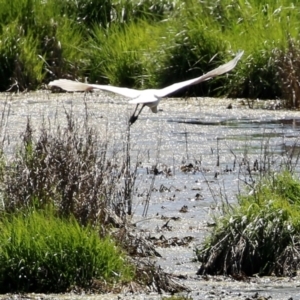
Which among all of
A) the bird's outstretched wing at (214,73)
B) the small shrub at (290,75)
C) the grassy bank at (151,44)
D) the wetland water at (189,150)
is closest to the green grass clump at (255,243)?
the wetland water at (189,150)

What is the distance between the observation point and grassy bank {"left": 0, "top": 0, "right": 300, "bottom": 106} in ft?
51.1

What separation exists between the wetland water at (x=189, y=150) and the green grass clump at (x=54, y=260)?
21 centimetres

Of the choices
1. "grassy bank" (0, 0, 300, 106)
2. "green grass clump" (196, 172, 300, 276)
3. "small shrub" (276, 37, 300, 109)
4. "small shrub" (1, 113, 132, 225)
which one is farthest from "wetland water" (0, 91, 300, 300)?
"small shrub" (1, 113, 132, 225)

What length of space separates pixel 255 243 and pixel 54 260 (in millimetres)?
1256

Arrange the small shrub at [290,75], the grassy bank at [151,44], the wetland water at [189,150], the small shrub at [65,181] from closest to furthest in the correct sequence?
1. the small shrub at [65,181]
2. the wetland water at [189,150]
3. the small shrub at [290,75]
4. the grassy bank at [151,44]

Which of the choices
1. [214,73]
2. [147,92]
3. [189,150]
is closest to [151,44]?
[189,150]

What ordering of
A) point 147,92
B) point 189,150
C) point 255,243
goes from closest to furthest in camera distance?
point 255,243 < point 147,92 < point 189,150

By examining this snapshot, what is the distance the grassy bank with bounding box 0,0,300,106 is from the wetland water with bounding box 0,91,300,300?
1.37 ft

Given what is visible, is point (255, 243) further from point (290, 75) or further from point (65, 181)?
point (290, 75)

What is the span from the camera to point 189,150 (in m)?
12.0

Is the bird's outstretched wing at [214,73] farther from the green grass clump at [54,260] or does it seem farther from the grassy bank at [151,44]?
the grassy bank at [151,44]

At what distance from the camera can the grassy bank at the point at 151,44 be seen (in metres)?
15.6

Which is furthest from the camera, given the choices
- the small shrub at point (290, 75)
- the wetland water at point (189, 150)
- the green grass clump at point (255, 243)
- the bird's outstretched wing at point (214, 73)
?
the small shrub at point (290, 75)

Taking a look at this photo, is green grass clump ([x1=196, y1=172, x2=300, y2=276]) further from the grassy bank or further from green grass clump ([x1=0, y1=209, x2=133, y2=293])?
the grassy bank
